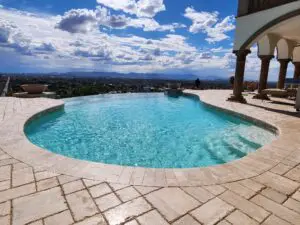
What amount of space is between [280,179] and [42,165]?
3.66 metres

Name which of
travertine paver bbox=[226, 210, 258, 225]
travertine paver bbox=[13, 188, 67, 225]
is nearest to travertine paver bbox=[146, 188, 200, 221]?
travertine paver bbox=[226, 210, 258, 225]

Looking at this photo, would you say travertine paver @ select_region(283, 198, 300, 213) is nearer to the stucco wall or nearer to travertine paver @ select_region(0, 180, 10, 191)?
travertine paver @ select_region(0, 180, 10, 191)

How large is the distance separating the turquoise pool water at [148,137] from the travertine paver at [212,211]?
2.01 meters

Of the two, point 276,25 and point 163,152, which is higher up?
point 276,25

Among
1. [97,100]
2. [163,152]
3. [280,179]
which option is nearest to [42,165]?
[163,152]

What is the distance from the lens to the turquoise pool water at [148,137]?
4824mm

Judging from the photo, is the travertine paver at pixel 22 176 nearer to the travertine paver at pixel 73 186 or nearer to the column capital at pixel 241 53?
the travertine paver at pixel 73 186

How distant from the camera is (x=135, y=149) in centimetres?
527

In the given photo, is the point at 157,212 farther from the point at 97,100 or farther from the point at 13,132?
the point at 97,100

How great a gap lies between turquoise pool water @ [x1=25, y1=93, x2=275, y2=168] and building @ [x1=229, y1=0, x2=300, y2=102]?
392 centimetres

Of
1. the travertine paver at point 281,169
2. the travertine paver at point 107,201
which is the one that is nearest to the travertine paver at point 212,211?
the travertine paver at point 107,201

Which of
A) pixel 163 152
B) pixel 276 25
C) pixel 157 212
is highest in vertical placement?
pixel 276 25

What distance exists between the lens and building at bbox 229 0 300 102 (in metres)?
8.62

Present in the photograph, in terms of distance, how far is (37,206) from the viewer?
2.30 metres
